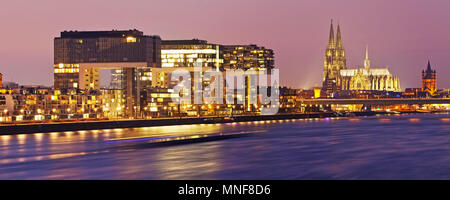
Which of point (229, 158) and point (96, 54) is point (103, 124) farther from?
point (229, 158)

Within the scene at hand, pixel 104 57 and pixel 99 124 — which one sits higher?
pixel 104 57

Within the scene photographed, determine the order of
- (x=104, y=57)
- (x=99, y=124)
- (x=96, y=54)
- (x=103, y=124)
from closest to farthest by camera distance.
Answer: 1. (x=99, y=124)
2. (x=103, y=124)
3. (x=104, y=57)
4. (x=96, y=54)

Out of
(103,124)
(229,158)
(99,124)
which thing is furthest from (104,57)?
(229,158)

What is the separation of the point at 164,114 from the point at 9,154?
103 metres

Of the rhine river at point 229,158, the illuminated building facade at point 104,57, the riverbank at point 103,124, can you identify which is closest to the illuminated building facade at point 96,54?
the illuminated building facade at point 104,57

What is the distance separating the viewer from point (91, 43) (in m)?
177

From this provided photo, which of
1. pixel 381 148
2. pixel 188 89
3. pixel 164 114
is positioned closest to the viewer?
pixel 381 148

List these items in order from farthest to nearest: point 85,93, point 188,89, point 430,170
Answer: point 188,89 < point 85,93 < point 430,170

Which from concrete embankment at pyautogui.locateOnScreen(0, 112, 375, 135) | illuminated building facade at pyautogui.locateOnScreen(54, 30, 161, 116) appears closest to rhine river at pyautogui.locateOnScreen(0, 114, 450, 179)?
concrete embankment at pyautogui.locateOnScreen(0, 112, 375, 135)

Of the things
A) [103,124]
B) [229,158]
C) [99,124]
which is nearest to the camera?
[229,158]
